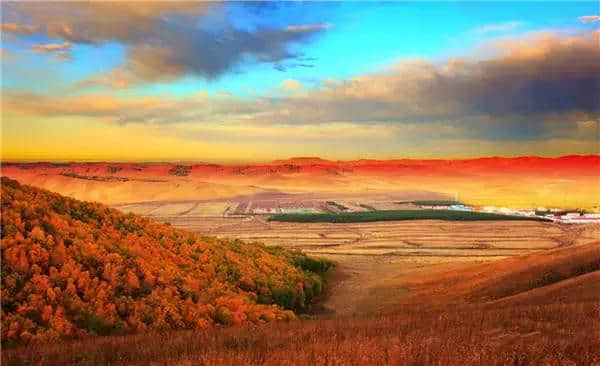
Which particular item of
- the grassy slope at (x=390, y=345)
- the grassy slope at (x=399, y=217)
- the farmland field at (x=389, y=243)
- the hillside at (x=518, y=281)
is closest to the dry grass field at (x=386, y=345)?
the grassy slope at (x=390, y=345)

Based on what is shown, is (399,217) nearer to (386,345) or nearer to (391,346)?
(386,345)

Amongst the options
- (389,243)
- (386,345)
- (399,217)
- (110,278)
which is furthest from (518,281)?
(399,217)

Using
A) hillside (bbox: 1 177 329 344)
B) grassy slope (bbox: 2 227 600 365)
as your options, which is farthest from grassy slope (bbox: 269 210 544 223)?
grassy slope (bbox: 2 227 600 365)

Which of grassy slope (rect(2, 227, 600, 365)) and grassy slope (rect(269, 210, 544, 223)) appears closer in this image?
grassy slope (rect(2, 227, 600, 365))

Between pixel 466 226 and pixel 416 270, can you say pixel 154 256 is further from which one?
pixel 466 226

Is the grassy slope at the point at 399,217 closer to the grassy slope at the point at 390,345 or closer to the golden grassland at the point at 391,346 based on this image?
the grassy slope at the point at 390,345

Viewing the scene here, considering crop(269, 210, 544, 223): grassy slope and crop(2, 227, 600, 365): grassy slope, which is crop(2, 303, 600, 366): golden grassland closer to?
crop(2, 227, 600, 365): grassy slope

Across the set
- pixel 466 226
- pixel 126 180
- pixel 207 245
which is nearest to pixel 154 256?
pixel 207 245

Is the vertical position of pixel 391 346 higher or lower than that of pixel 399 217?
higher

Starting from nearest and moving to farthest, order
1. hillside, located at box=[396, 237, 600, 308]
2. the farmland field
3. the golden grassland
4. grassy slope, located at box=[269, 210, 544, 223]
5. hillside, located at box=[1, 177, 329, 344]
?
the golden grassland → hillside, located at box=[1, 177, 329, 344] → hillside, located at box=[396, 237, 600, 308] → the farmland field → grassy slope, located at box=[269, 210, 544, 223]
